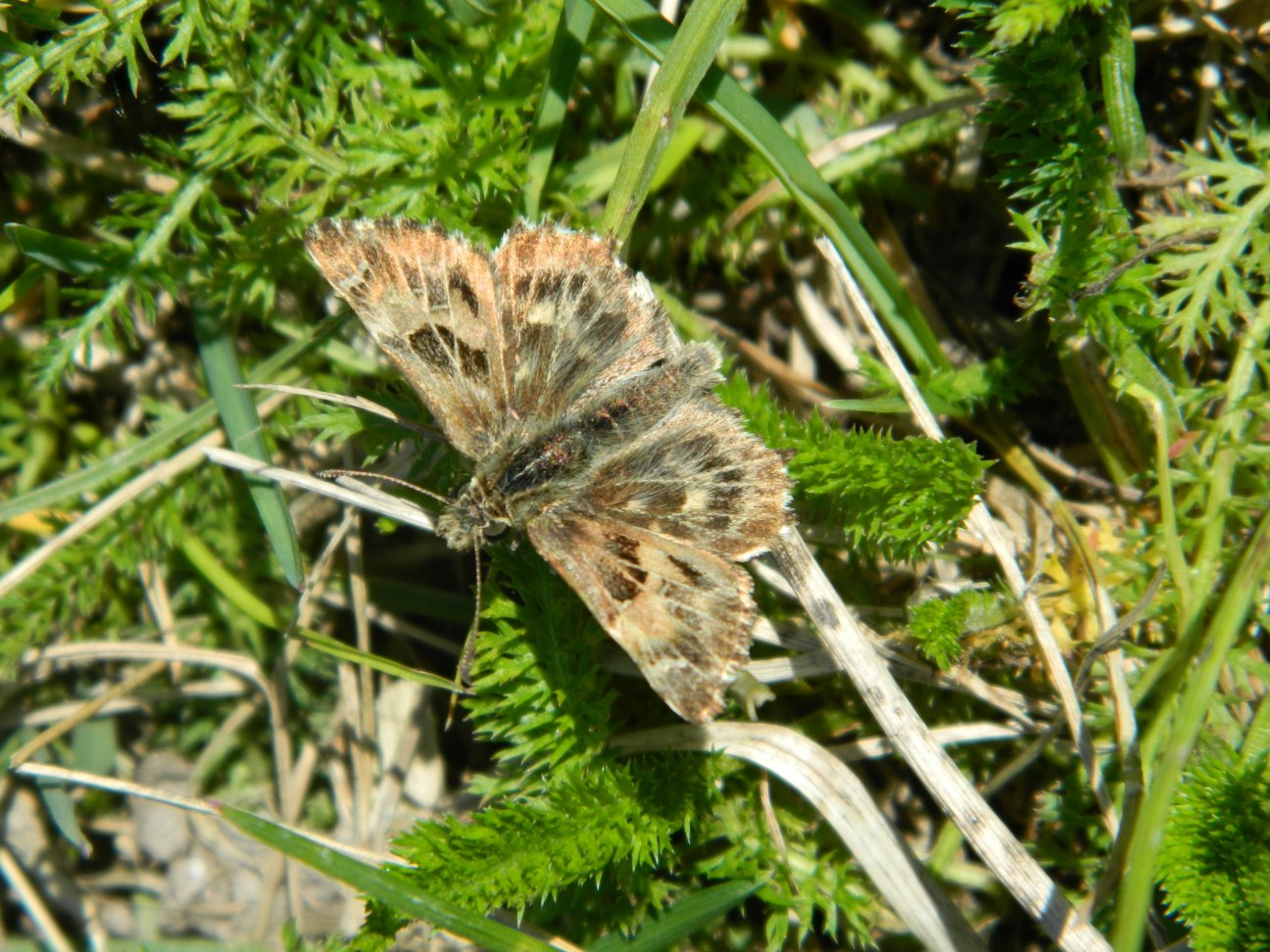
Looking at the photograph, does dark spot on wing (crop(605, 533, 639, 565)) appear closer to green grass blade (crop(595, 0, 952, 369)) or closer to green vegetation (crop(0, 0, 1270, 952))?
green vegetation (crop(0, 0, 1270, 952))

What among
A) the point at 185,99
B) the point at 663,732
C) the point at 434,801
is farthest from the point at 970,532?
the point at 185,99

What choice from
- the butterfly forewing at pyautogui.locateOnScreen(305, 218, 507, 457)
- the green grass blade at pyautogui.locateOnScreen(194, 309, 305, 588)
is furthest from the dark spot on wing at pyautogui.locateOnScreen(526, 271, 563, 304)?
the green grass blade at pyautogui.locateOnScreen(194, 309, 305, 588)

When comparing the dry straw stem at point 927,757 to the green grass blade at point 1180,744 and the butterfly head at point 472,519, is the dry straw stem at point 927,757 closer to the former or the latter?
the green grass blade at point 1180,744

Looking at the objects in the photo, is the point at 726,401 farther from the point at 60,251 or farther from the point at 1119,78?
the point at 60,251

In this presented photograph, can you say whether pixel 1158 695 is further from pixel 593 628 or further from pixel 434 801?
pixel 434 801

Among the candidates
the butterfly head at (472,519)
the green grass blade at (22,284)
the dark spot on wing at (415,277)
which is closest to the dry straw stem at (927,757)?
the butterfly head at (472,519)
